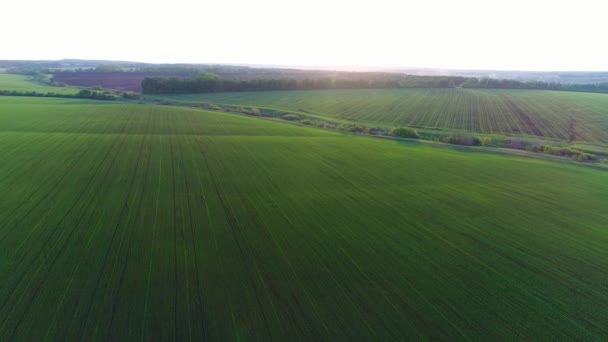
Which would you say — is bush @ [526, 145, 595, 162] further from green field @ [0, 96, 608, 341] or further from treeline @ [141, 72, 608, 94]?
treeline @ [141, 72, 608, 94]

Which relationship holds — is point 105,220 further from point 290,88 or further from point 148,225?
point 290,88

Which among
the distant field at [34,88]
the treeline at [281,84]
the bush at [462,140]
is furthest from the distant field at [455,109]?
the distant field at [34,88]

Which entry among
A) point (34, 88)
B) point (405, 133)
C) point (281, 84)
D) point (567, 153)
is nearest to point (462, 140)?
point (405, 133)

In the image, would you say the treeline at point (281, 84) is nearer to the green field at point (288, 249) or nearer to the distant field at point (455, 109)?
the distant field at point (455, 109)

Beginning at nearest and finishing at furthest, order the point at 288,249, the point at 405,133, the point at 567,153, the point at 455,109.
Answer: the point at 288,249 → the point at 567,153 → the point at 405,133 → the point at 455,109

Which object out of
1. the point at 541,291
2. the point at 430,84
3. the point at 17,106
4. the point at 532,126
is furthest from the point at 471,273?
the point at 430,84

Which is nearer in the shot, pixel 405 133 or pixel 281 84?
pixel 405 133

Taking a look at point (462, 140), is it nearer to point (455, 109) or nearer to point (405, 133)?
point (405, 133)
